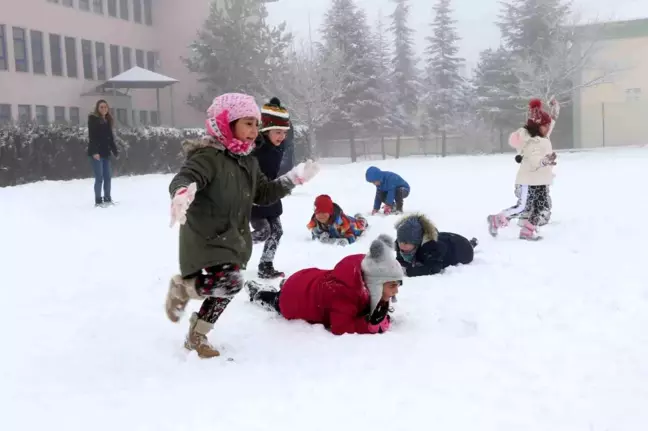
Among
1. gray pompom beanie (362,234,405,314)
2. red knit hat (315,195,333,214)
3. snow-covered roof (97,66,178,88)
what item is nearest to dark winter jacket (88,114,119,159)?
red knit hat (315,195,333,214)

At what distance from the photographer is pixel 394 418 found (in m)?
3.01

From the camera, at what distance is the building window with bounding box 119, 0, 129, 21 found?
3422cm

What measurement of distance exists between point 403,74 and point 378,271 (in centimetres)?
4438

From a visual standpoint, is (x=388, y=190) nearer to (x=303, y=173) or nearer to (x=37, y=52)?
(x=303, y=173)

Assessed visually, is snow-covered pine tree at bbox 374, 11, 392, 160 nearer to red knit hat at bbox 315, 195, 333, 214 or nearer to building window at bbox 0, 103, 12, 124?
building window at bbox 0, 103, 12, 124

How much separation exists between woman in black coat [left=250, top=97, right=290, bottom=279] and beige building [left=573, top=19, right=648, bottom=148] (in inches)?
1464

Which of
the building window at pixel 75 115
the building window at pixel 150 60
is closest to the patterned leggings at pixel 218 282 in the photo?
Result: the building window at pixel 75 115

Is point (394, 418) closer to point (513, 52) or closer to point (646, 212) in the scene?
point (646, 212)

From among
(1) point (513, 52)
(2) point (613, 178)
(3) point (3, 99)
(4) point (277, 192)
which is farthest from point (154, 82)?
(4) point (277, 192)

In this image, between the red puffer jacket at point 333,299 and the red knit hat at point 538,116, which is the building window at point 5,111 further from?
the red puffer jacket at point 333,299

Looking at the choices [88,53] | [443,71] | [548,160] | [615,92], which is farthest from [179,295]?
[443,71]

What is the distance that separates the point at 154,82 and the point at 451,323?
2693 cm

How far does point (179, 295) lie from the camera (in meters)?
4.07

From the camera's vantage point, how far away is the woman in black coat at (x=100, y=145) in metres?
12.5
